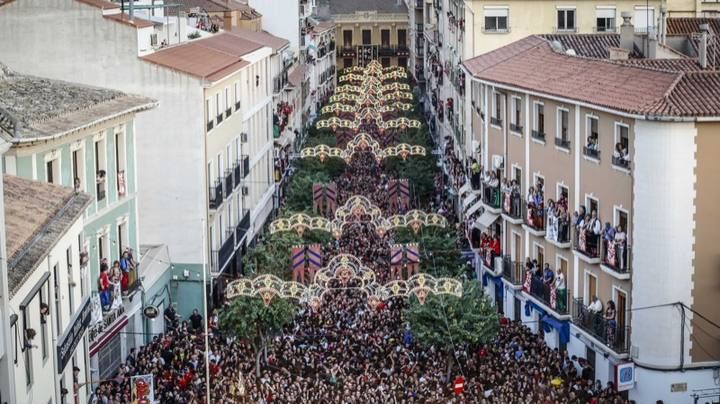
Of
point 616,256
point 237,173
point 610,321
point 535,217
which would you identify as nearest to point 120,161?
point 535,217

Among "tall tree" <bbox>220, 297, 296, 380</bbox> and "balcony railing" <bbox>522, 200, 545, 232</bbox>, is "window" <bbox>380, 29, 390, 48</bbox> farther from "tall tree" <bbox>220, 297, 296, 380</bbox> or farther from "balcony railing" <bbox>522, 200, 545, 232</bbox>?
"tall tree" <bbox>220, 297, 296, 380</bbox>

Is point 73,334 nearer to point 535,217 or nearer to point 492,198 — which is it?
point 535,217

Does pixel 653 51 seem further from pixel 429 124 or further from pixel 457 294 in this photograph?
pixel 429 124

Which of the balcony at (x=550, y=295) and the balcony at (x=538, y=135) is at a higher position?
the balcony at (x=538, y=135)

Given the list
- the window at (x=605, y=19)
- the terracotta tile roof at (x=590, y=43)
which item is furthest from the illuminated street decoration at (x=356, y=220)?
the window at (x=605, y=19)

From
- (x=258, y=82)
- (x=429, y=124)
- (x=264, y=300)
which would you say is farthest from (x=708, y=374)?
(x=429, y=124)

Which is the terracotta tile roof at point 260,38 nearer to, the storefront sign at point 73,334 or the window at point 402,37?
the storefront sign at point 73,334

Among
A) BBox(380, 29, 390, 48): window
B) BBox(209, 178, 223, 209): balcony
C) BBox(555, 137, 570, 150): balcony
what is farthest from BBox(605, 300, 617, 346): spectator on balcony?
BBox(380, 29, 390, 48): window
